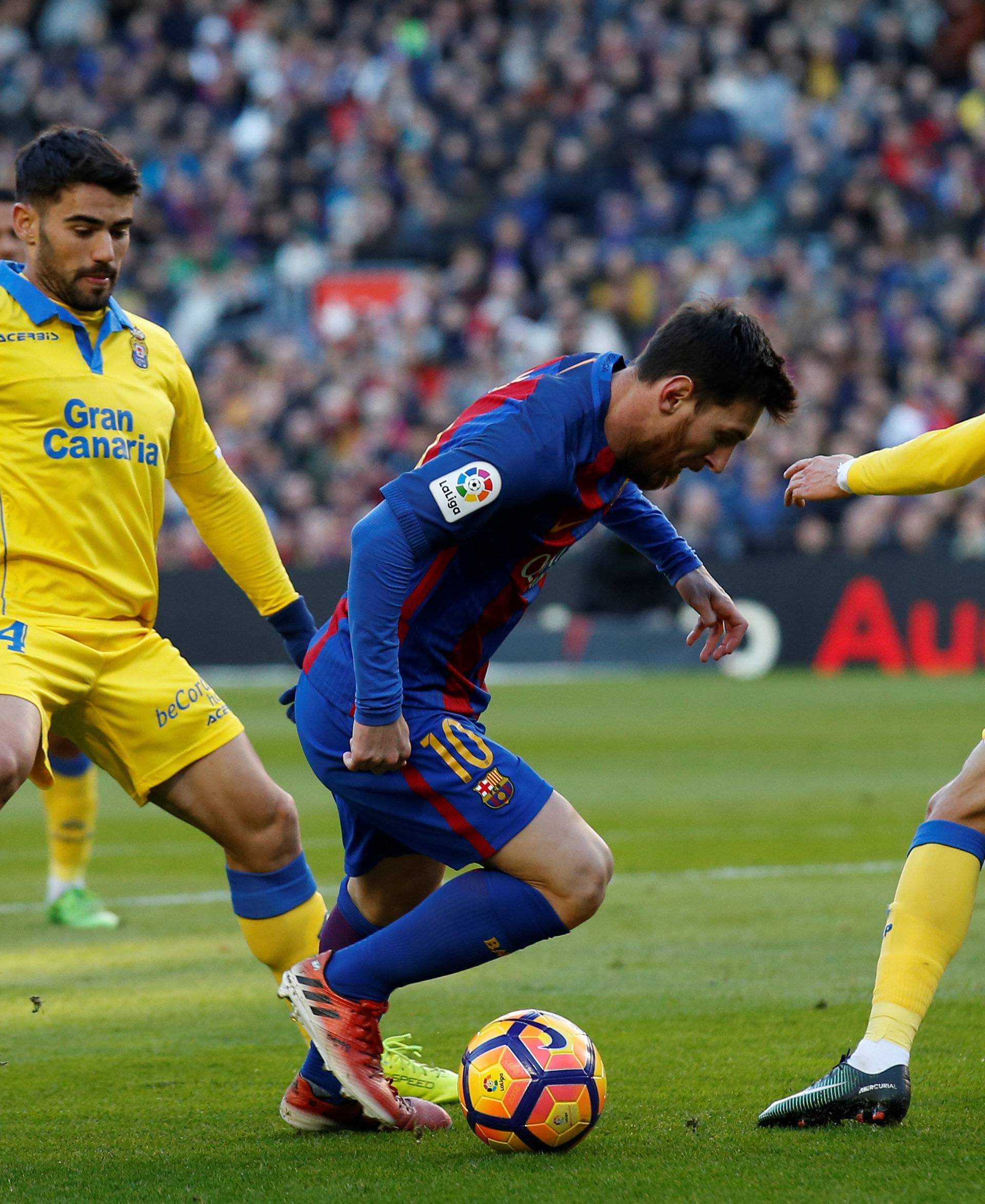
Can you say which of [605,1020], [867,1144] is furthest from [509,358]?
[867,1144]

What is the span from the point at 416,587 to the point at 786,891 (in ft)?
13.4

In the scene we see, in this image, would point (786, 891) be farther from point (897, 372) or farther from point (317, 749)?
point (897, 372)

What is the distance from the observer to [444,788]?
3.95m

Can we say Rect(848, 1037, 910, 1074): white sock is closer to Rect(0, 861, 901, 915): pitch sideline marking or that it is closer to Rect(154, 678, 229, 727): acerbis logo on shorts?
Rect(154, 678, 229, 727): acerbis logo on shorts

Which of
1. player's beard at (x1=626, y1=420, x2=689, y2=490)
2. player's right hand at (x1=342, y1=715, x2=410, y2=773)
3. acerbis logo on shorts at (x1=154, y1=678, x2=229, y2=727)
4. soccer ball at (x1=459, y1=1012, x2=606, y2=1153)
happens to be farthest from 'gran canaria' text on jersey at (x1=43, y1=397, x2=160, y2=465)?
soccer ball at (x1=459, y1=1012, x2=606, y2=1153)

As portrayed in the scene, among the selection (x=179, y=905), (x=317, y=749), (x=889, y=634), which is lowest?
(x=889, y=634)

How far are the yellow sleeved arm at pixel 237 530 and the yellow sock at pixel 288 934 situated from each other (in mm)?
810

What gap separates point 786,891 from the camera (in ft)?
25.1

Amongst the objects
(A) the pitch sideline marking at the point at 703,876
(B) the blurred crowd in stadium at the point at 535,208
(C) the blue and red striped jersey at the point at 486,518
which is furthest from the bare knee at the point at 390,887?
(B) the blurred crowd in stadium at the point at 535,208

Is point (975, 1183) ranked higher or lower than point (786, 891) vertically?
higher

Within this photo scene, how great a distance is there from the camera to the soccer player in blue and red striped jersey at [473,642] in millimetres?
3844

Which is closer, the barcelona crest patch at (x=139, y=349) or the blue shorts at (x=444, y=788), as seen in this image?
the blue shorts at (x=444, y=788)

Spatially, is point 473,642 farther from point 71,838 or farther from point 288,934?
point 71,838

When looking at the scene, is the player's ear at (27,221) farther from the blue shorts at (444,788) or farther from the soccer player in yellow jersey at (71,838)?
the soccer player in yellow jersey at (71,838)
